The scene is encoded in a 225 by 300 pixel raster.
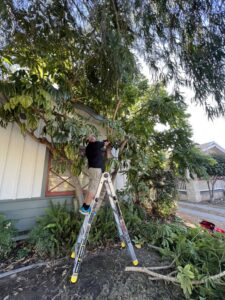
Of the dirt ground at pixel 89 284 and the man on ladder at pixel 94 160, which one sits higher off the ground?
the man on ladder at pixel 94 160

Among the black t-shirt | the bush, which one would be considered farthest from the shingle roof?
the bush

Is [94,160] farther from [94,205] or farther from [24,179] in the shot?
[24,179]

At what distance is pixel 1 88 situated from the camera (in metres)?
2.19

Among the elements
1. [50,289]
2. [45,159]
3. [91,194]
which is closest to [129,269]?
[50,289]

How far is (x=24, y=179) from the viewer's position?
2988 millimetres

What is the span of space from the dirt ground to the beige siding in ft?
4.45

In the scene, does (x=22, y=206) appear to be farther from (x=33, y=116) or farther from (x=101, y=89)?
(x=101, y=89)

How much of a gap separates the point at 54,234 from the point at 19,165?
144 centimetres

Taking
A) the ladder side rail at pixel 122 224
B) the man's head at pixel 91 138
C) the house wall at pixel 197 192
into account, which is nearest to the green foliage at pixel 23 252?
the ladder side rail at pixel 122 224

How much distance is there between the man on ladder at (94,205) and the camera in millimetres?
1970

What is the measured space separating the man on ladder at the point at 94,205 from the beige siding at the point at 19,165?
3.91ft

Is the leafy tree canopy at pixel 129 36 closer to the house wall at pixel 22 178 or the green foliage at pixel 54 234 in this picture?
the house wall at pixel 22 178

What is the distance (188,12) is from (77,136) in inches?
89.4

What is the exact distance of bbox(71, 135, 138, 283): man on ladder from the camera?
1.97 meters
